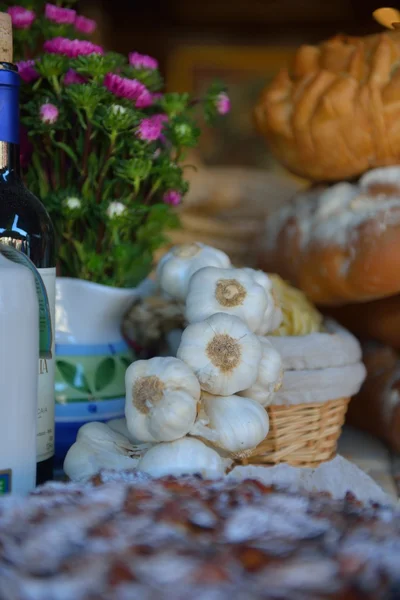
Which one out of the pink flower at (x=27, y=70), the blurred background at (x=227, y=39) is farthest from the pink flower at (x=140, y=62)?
the blurred background at (x=227, y=39)

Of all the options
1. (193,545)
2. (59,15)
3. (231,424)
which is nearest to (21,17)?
(59,15)

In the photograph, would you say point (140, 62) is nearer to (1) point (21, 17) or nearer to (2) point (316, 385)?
(1) point (21, 17)

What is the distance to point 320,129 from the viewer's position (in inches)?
32.3

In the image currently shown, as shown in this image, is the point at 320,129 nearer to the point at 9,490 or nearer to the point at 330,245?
the point at 330,245

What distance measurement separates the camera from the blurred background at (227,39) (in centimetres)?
136

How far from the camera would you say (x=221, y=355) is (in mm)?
563

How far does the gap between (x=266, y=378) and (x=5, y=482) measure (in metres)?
0.23

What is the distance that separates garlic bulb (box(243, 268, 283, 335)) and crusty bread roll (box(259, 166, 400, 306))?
125 mm

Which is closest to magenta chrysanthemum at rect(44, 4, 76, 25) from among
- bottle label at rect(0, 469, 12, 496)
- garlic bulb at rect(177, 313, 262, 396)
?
garlic bulb at rect(177, 313, 262, 396)

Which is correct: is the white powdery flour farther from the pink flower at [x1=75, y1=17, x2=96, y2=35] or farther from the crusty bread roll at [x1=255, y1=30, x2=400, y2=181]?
the pink flower at [x1=75, y1=17, x2=96, y2=35]

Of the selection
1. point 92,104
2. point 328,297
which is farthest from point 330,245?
point 92,104

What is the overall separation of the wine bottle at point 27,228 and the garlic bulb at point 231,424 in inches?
5.2

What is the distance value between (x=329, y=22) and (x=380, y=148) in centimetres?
67

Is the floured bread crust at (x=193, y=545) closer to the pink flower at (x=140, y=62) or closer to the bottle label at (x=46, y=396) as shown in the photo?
the bottle label at (x=46, y=396)
